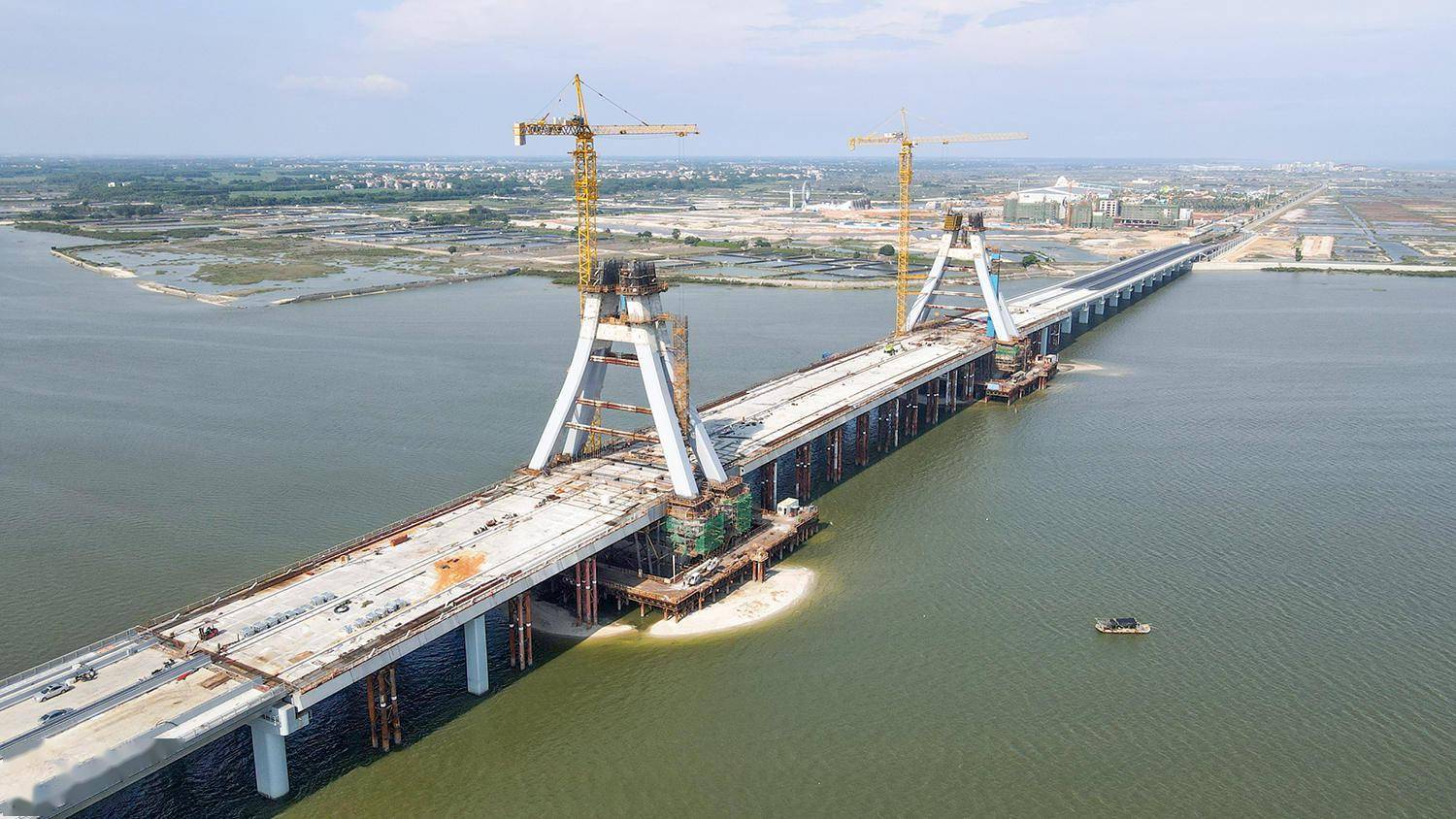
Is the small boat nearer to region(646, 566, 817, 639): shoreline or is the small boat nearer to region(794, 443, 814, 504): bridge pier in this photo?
region(646, 566, 817, 639): shoreline

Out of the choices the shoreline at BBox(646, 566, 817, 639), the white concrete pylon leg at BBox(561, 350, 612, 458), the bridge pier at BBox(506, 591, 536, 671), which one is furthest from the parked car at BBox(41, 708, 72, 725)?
the white concrete pylon leg at BBox(561, 350, 612, 458)

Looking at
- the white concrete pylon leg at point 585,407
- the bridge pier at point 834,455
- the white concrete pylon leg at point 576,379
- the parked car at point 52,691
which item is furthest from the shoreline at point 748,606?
the parked car at point 52,691

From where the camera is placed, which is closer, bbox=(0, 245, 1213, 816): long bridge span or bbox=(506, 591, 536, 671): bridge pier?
Result: bbox=(0, 245, 1213, 816): long bridge span

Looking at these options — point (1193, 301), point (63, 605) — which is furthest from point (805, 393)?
point (1193, 301)

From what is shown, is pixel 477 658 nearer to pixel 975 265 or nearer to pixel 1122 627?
pixel 1122 627

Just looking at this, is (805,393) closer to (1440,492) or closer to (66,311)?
(1440,492)

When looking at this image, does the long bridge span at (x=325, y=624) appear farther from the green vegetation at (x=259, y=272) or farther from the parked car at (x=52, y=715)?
the green vegetation at (x=259, y=272)
